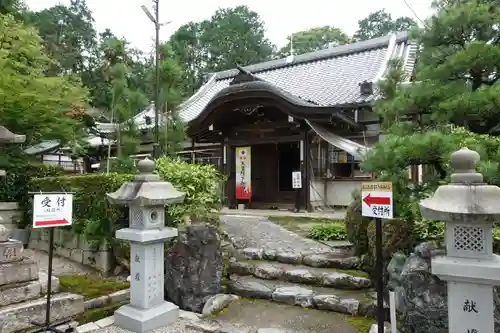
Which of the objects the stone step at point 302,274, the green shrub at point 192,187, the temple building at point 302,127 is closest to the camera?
the stone step at point 302,274

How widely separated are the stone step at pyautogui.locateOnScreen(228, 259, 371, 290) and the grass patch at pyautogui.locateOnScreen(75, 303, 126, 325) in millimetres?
2011

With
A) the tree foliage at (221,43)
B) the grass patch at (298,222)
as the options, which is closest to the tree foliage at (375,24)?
the tree foliage at (221,43)

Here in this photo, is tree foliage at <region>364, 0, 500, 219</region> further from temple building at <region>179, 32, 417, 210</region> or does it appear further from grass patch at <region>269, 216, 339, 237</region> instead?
temple building at <region>179, 32, 417, 210</region>

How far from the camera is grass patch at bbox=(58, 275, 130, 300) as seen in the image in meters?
5.77

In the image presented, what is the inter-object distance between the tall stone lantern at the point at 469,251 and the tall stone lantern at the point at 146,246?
319 cm

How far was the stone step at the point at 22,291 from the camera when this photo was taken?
179 inches

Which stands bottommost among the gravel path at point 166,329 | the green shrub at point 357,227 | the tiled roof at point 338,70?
the gravel path at point 166,329

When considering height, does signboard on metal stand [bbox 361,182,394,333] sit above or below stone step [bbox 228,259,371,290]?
above

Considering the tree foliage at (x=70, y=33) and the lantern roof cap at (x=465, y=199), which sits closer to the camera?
the lantern roof cap at (x=465, y=199)

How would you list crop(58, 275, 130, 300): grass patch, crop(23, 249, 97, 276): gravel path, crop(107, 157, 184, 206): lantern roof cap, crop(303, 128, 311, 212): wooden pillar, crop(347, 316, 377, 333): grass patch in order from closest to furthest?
crop(347, 316, 377, 333): grass patch
crop(107, 157, 184, 206): lantern roof cap
crop(58, 275, 130, 300): grass patch
crop(23, 249, 97, 276): gravel path
crop(303, 128, 311, 212): wooden pillar

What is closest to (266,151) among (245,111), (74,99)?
(245,111)

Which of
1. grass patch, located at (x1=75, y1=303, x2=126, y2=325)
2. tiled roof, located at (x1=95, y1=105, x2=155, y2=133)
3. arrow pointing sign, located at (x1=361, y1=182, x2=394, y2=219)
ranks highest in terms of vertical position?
tiled roof, located at (x1=95, y1=105, x2=155, y2=133)

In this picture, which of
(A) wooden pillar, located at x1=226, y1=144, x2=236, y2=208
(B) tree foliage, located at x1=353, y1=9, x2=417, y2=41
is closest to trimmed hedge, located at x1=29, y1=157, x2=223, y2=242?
(A) wooden pillar, located at x1=226, y1=144, x2=236, y2=208

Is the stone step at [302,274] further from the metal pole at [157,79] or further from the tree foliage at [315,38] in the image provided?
the tree foliage at [315,38]
